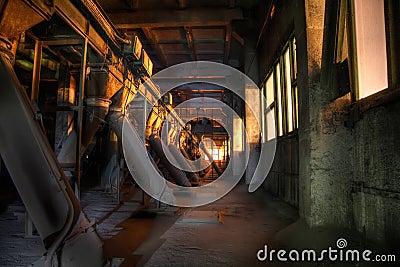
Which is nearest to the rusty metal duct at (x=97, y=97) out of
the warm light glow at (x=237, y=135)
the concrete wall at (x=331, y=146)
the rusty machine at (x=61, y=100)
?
the rusty machine at (x=61, y=100)

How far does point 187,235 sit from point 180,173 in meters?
3.77

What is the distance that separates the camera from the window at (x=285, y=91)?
4.71 metres

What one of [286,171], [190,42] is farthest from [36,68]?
[190,42]

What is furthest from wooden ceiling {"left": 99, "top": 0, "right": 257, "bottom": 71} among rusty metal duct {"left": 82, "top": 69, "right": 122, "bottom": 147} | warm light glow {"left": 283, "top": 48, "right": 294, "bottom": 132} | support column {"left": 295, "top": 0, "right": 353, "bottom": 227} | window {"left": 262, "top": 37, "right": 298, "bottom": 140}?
support column {"left": 295, "top": 0, "right": 353, "bottom": 227}

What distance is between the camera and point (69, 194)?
102 inches

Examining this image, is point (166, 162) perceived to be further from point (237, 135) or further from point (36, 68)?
point (237, 135)

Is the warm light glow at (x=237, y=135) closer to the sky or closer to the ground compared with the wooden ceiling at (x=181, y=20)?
closer to the ground

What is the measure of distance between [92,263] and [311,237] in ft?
7.31

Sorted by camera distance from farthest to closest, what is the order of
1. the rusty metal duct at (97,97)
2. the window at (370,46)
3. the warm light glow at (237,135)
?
the warm light glow at (237,135), the rusty metal duct at (97,97), the window at (370,46)

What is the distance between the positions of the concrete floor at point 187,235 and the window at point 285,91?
1556mm

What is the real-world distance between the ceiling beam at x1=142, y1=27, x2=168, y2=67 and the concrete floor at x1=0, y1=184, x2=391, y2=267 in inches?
183

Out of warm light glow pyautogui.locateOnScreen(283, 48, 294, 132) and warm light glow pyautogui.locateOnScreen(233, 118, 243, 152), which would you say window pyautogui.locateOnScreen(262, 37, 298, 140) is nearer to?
warm light glow pyautogui.locateOnScreen(283, 48, 294, 132)

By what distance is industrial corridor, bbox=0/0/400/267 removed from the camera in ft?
8.03

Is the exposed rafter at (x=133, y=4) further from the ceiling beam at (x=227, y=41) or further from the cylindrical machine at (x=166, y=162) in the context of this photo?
the cylindrical machine at (x=166, y=162)
